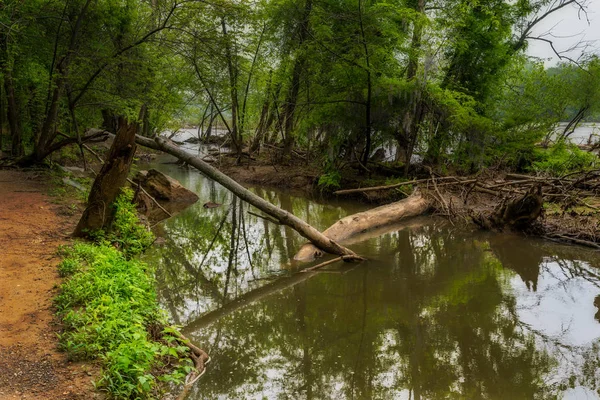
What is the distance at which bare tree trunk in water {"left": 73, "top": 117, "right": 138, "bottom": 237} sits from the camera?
7.17 meters

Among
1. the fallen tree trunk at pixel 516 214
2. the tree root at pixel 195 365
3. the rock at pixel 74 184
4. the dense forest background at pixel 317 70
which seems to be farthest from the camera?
the rock at pixel 74 184

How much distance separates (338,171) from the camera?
55.3 ft

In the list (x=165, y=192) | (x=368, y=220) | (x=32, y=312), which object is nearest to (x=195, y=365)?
(x=32, y=312)

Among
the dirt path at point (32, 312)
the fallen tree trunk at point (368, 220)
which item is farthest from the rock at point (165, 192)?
the fallen tree trunk at point (368, 220)

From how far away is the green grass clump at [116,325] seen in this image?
150 inches

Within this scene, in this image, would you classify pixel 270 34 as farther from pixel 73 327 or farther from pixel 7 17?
pixel 73 327

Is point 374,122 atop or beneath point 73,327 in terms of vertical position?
atop

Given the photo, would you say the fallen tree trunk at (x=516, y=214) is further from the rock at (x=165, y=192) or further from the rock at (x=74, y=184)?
the rock at (x=74, y=184)

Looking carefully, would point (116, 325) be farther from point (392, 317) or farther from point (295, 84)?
point (295, 84)

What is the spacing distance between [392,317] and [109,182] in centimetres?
495

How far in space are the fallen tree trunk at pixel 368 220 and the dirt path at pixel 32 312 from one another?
4476 millimetres

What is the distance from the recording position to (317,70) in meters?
17.3

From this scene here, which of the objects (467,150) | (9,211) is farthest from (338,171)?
(9,211)

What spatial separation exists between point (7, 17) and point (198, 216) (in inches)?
258
